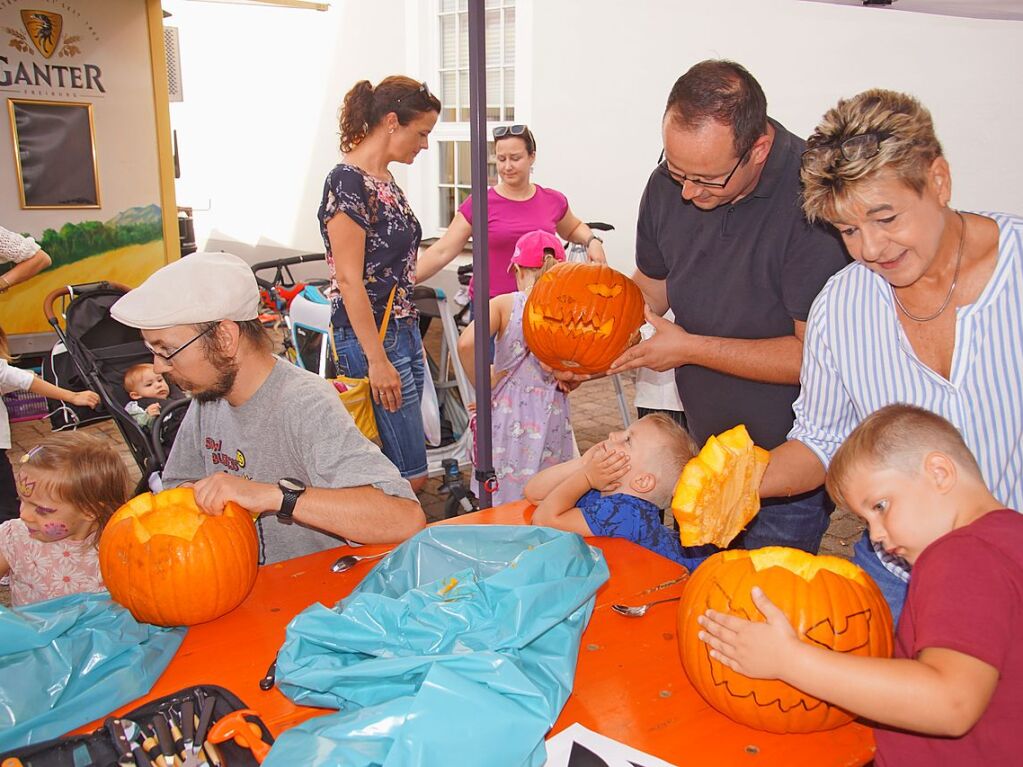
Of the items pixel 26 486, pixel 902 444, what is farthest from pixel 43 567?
pixel 902 444

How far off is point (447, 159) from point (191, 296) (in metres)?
8.77

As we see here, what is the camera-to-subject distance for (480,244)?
2820 millimetres

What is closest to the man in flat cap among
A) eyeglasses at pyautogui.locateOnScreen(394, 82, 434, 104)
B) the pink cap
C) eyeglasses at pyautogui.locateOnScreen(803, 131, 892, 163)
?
eyeglasses at pyautogui.locateOnScreen(803, 131, 892, 163)

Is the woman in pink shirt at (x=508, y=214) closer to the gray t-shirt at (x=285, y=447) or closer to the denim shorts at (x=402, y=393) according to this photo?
the denim shorts at (x=402, y=393)

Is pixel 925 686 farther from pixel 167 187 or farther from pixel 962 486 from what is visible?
pixel 167 187

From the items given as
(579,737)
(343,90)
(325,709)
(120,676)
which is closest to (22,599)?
(120,676)

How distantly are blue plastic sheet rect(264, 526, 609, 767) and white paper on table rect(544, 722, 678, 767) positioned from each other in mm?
45

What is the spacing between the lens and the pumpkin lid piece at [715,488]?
1.70 meters

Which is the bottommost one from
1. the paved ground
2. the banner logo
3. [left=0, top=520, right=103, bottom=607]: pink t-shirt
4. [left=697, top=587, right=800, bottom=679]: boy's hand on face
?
the paved ground

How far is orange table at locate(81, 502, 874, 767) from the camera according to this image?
1.43 m

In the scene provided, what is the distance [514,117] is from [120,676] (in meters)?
8.69

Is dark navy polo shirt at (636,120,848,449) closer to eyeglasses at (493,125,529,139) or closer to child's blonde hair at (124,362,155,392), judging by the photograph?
eyeglasses at (493,125,529,139)

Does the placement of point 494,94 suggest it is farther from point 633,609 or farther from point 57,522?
point 633,609

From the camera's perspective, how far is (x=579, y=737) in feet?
4.66
